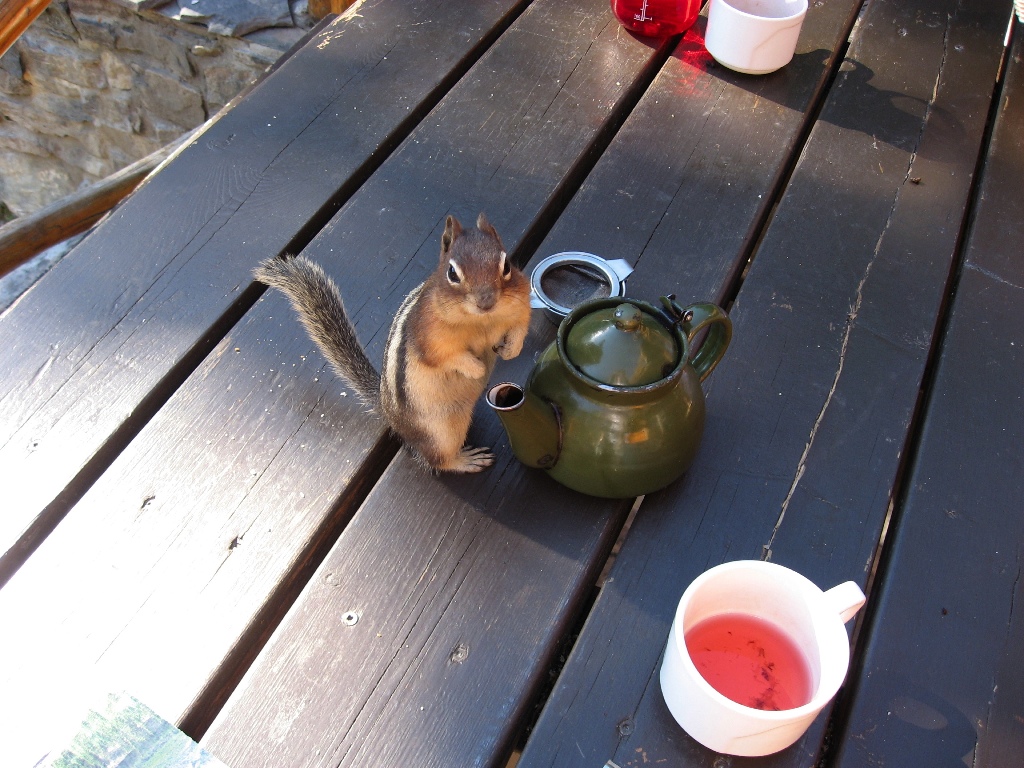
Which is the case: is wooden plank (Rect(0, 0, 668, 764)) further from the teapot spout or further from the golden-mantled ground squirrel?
the teapot spout

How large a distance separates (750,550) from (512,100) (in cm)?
115

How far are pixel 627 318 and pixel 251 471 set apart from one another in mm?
649

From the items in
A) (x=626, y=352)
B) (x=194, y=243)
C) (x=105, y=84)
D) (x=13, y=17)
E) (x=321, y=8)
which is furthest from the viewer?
(x=105, y=84)

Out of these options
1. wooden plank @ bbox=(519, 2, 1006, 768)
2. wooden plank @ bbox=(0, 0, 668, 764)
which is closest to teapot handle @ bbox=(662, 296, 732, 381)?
wooden plank @ bbox=(519, 2, 1006, 768)

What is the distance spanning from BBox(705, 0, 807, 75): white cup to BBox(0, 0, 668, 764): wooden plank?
31 cm

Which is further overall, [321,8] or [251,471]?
[321,8]

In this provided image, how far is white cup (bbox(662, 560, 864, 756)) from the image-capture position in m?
0.87

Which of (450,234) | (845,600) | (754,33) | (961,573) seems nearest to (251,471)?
(450,234)

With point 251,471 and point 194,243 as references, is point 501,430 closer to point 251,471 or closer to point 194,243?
point 251,471

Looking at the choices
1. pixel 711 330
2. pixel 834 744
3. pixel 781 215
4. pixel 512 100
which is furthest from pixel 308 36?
pixel 834 744

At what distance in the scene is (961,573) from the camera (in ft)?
3.74

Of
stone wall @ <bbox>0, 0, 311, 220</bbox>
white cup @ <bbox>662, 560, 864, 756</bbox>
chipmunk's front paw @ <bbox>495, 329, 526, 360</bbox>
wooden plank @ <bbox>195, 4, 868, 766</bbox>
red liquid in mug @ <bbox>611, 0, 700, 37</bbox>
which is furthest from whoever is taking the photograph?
stone wall @ <bbox>0, 0, 311, 220</bbox>

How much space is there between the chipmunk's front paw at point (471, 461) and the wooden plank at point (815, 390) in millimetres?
264

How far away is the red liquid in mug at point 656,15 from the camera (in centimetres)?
194
